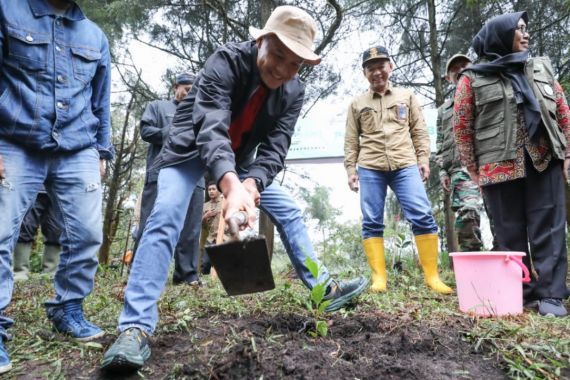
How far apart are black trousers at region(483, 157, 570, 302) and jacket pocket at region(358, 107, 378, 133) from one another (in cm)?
116

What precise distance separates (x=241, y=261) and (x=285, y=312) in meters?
0.68

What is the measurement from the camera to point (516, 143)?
9.48ft

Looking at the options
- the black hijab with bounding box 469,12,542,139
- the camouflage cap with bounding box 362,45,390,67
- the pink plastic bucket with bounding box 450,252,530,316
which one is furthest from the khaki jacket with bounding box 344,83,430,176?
the pink plastic bucket with bounding box 450,252,530,316

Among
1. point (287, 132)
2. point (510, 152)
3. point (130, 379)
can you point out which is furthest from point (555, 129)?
point (130, 379)

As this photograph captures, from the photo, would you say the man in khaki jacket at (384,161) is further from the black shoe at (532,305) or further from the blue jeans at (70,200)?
the blue jeans at (70,200)

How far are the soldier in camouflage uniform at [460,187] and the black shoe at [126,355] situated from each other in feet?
11.6

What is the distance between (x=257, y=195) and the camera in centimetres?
211

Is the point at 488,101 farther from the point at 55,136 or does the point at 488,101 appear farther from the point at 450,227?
the point at 450,227

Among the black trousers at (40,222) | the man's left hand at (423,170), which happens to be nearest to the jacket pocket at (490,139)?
the man's left hand at (423,170)

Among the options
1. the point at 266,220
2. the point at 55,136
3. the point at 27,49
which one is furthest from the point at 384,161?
the point at 266,220

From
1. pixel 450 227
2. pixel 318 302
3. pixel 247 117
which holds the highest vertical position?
pixel 247 117

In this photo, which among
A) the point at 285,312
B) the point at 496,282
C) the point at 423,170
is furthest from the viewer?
the point at 423,170

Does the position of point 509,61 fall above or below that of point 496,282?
above

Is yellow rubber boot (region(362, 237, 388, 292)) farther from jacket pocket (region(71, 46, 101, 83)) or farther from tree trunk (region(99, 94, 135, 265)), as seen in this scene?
tree trunk (region(99, 94, 135, 265))
